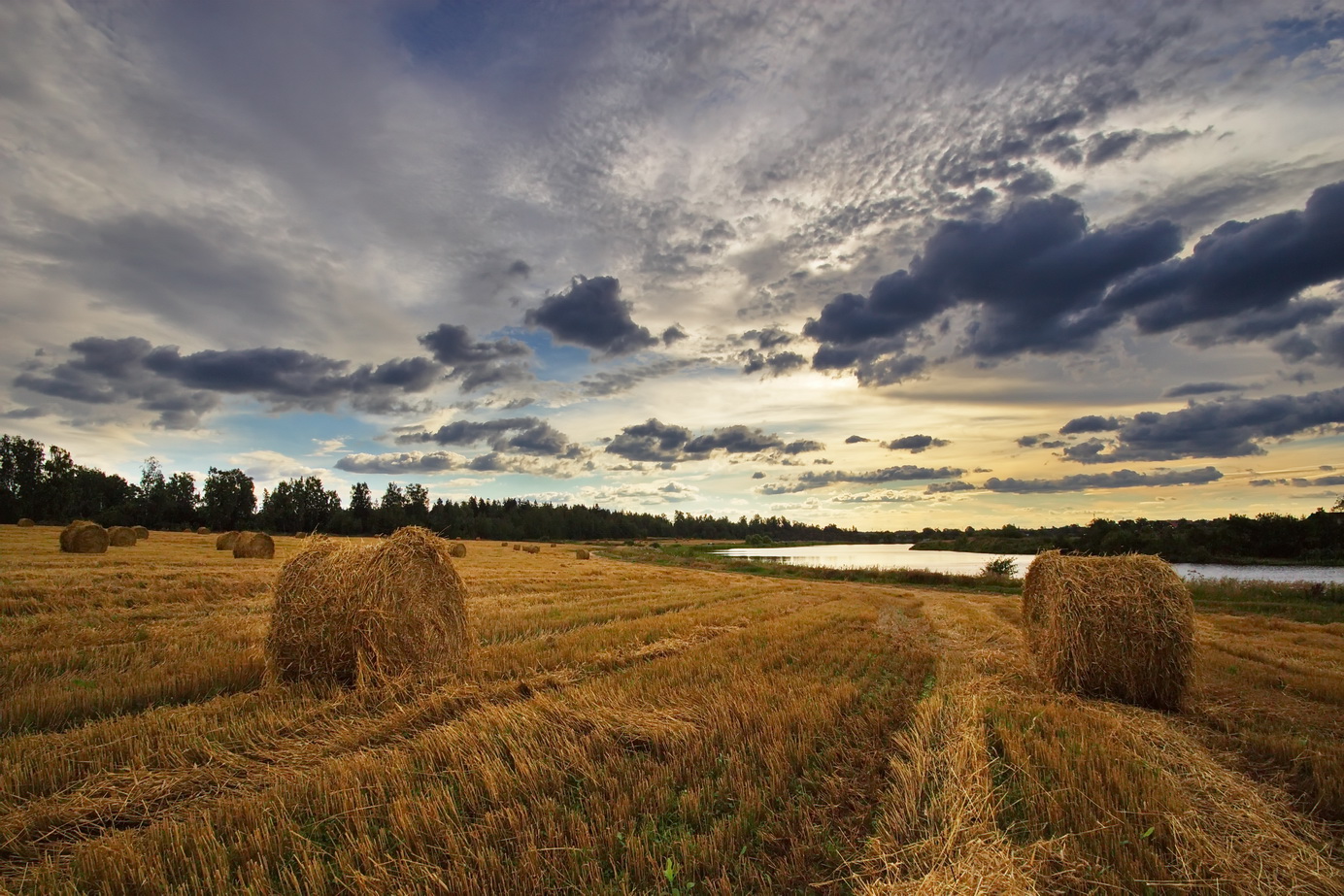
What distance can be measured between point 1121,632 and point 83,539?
35239 millimetres

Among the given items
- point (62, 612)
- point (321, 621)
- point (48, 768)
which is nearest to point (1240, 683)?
point (321, 621)

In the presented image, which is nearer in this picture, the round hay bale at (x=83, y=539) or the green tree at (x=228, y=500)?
the round hay bale at (x=83, y=539)

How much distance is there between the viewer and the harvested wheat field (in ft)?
11.4

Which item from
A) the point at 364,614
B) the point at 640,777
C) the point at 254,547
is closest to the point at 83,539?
the point at 254,547

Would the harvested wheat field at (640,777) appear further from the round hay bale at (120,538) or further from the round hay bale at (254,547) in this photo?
the round hay bale at (120,538)

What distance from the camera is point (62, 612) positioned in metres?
10.8

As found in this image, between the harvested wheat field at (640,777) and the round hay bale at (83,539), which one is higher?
the round hay bale at (83,539)

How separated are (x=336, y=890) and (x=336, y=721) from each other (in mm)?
3451

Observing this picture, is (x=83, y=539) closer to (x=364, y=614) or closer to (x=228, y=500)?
(x=364, y=614)

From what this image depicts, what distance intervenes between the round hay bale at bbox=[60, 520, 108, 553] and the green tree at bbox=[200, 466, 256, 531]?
88.9m

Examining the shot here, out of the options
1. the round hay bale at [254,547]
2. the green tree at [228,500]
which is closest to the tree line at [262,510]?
the green tree at [228,500]

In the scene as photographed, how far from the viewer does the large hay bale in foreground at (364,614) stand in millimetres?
7938

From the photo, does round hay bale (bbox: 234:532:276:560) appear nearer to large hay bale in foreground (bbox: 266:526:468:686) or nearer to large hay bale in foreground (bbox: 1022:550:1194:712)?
large hay bale in foreground (bbox: 266:526:468:686)

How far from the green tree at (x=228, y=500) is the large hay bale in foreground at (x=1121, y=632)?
120342 mm
